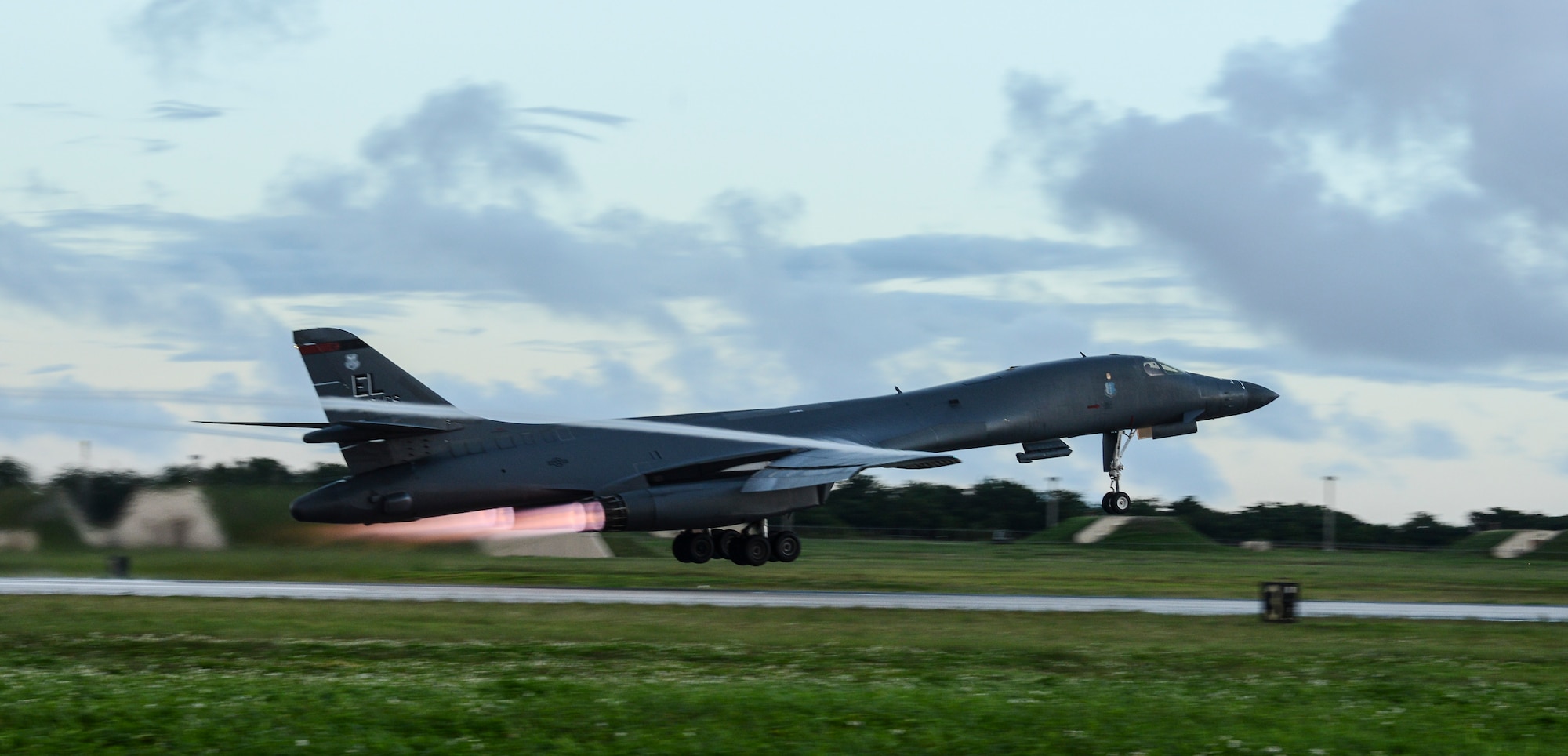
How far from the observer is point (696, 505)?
30.4m

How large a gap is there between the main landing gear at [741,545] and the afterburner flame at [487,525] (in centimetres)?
252

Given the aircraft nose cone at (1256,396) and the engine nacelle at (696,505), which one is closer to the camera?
the engine nacelle at (696,505)

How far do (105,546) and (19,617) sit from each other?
4.36 meters

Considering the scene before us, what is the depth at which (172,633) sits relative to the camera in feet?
69.5

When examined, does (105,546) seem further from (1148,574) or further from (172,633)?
(1148,574)

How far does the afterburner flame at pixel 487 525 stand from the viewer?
2953 centimetres

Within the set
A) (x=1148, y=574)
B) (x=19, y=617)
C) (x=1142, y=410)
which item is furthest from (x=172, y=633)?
(x=1148, y=574)

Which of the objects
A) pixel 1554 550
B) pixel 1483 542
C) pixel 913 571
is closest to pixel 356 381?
pixel 913 571

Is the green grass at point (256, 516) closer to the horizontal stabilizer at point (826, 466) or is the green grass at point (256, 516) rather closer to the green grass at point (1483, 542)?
the horizontal stabilizer at point (826, 466)

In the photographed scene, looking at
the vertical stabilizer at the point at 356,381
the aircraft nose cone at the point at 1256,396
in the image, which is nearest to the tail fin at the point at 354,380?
the vertical stabilizer at the point at 356,381

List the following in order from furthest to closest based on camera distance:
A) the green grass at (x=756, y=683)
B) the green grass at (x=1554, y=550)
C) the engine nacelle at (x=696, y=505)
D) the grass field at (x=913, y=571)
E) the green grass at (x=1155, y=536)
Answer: the green grass at (x=1155, y=536)
the green grass at (x=1554, y=550)
the engine nacelle at (x=696, y=505)
the grass field at (x=913, y=571)
the green grass at (x=756, y=683)

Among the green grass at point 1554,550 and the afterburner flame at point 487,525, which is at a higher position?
the green grass at point 1554,550

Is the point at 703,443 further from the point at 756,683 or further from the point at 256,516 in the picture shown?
the point at 756,683

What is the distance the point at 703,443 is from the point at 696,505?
198 cm
